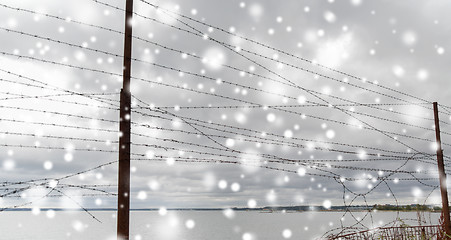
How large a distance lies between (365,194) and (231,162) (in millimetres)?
4074

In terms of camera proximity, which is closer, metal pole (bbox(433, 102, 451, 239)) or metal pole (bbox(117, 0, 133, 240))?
metal pole (bbox(117, 0, 133, 240))

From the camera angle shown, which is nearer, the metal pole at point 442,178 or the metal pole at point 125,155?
the metal pole at point 125,155

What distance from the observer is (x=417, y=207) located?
13688 millimetres

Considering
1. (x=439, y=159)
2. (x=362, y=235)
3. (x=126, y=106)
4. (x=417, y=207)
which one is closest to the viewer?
(x=126, y=106)

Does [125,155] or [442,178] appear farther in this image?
[442,178]

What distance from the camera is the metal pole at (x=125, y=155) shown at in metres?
7.69

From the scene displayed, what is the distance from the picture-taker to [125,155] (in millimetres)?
7988

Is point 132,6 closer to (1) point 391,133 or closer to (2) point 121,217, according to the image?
(2) point 121,217

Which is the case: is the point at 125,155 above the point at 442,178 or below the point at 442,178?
above

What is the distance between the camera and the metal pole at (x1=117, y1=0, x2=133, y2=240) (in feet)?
25.2

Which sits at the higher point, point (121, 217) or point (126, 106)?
point (126, 106)

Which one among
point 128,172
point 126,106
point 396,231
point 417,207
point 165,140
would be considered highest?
point 126,106

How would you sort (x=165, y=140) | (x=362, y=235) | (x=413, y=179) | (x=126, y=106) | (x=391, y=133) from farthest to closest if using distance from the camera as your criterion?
(x=413, y=179) → (x=391, y=133) → (x=362, y=235) → (x=165, y=140) → (x=126, y=106)

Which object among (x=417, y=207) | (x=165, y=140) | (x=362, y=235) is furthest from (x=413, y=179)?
(x=165, y=140)
